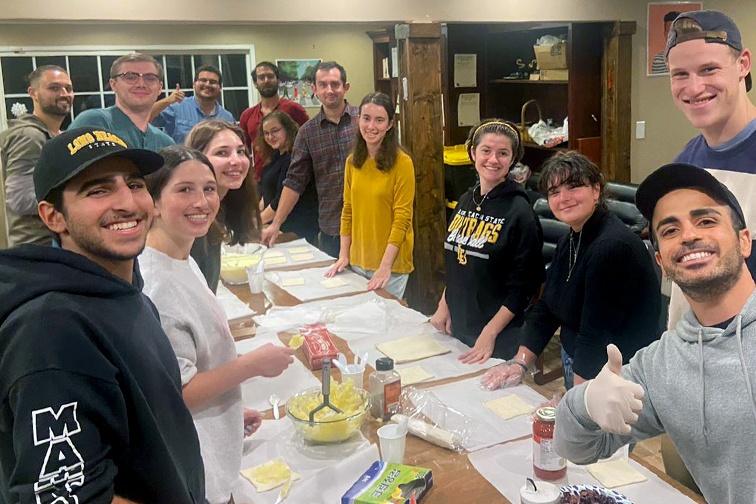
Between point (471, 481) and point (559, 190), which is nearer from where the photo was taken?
point (471, 481)

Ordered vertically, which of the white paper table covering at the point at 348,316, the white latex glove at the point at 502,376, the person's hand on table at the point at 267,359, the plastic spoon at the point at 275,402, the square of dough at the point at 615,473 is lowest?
the square of dough at the point at 615,473

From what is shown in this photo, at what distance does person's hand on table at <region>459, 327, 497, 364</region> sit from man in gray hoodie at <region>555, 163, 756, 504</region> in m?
0.86

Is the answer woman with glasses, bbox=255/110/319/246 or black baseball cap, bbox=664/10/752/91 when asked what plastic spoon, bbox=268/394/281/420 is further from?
woman with glasses, bbox=255/110/319/246

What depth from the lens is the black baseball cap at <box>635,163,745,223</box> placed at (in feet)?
4.07

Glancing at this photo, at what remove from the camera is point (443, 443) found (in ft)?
5.35

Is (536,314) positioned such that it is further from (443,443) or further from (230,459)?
(230,459)

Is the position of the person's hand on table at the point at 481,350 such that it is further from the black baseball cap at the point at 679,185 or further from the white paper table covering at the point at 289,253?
the white paper table covering at the point at 289,253

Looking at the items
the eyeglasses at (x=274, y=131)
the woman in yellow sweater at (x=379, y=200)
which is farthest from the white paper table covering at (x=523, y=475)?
the eyeglasses at (x=274, y=131)

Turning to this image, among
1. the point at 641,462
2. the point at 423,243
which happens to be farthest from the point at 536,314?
the point at 423,243

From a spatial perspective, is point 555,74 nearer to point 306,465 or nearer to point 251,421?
point 251,421

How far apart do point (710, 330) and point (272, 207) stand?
3.24 m

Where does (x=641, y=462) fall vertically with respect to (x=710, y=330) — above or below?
below

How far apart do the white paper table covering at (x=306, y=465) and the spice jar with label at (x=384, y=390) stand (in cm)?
12

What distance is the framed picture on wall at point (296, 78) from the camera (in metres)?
6.65
